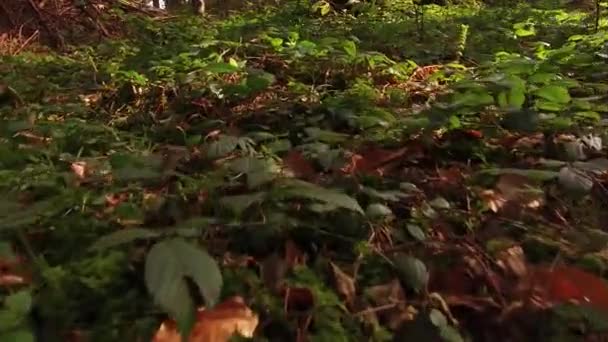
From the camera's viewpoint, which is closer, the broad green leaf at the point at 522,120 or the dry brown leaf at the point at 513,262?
the dry brown leaf at the point at 513,262

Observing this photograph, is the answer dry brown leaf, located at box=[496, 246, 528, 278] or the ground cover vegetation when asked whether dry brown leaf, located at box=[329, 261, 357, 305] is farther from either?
dry brown leaf, located at box=[496, 246, 528, 278]

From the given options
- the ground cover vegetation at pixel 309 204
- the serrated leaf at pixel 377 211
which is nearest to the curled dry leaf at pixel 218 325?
the ground cover vegetation at pixel 309 204

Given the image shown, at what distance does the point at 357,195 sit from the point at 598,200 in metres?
0.75

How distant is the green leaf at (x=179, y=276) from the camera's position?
1.07 meters

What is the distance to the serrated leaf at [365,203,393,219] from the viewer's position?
151cm

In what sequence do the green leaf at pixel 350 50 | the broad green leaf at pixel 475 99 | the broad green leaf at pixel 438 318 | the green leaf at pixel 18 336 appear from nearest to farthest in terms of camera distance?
1. the green leaf at pixel 18 336
2. the broad green leaf at pixel 438 318
3. the broad green leaf at pixel 475 99
4. the green leaf at pixel 350 50

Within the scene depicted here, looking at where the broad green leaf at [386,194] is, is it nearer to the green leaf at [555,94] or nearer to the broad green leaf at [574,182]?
the broad green leaf at [574,182]


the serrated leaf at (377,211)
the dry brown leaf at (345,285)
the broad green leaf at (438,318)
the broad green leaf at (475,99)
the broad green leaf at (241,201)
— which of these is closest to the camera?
the broad green leaf at (438,318)

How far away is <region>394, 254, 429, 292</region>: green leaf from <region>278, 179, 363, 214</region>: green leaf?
15 centimetres

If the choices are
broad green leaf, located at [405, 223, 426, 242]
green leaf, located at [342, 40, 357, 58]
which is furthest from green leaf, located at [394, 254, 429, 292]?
green leaf, located at [342, 40, 357, 58]

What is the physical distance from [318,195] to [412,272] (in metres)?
0.28

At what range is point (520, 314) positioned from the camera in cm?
127

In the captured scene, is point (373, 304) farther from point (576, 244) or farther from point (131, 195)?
point (131, 195)

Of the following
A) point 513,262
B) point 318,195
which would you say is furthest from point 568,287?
point 318,195
